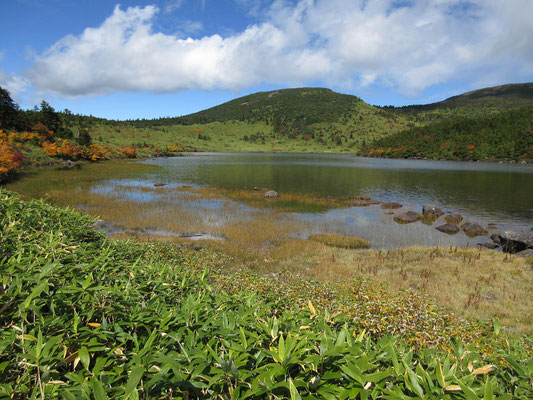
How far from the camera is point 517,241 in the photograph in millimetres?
18094

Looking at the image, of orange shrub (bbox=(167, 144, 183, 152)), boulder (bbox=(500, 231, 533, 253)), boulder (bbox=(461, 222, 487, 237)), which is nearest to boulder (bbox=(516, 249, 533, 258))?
boulder (bbox=(500, 231, 533, 253))

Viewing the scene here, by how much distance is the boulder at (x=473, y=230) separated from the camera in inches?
890

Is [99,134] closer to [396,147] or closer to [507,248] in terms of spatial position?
[507,248]

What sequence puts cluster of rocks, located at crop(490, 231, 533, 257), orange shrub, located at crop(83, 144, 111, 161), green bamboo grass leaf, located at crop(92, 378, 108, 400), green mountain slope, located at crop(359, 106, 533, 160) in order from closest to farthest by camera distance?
green bamboo grass leaf, located at crop(92, 378, 108, 400) → cluster of rocks, located at crop(490, 231, 533, 257) → orange shrub, located at crop(83, 144, 111, 161) → green mountain slope, located at crop(359, 106, 533, 160)

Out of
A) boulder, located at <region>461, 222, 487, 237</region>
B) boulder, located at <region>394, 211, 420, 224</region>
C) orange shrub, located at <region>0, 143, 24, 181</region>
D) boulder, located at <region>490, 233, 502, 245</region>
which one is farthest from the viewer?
orange shrub, located at <region>0, 143, 24, 181</region>

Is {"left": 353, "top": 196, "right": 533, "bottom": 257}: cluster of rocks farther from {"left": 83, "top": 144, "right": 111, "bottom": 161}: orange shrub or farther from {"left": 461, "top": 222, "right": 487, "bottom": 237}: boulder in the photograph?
{"left": 83, "top": 144, "right": 111, "bottom": 161}: orange shrub

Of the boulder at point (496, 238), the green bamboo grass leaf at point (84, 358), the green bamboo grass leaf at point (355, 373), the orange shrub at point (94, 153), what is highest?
the orange shrub at point (94, 153)

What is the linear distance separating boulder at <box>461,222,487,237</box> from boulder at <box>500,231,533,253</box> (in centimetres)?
349

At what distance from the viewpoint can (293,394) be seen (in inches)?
66.3

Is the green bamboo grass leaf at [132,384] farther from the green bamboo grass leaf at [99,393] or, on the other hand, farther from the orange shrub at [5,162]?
the orange shrub at [5,162]

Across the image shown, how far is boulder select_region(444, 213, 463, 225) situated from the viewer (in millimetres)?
26250

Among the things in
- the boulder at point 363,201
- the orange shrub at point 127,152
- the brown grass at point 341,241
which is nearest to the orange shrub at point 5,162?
the brown grass at point 341,241

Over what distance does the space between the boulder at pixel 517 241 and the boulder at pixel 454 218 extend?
7.16 m

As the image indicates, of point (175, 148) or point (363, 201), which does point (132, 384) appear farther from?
point (175, 148)
